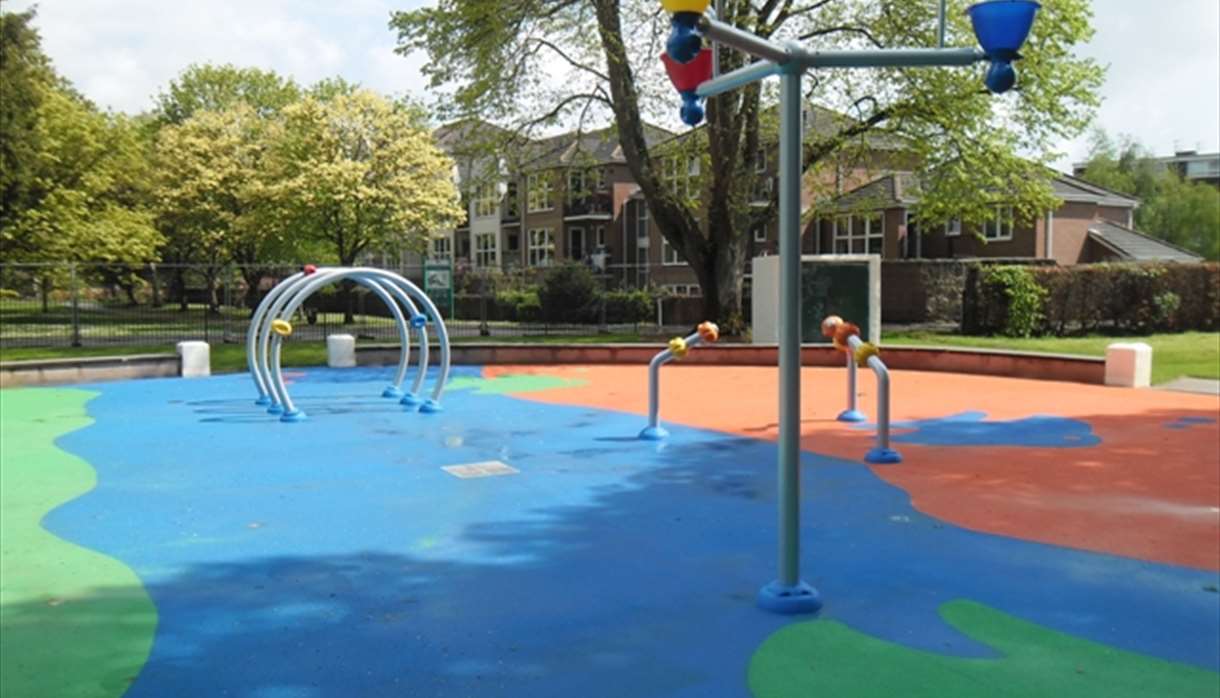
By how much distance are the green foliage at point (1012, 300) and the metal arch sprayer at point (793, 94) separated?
20936 millimetres

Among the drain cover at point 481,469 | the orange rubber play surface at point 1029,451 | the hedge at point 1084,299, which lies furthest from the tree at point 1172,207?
the drain cover at point 481,469

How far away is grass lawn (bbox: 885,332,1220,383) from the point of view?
52.3 ft

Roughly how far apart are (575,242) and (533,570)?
48.4 metres

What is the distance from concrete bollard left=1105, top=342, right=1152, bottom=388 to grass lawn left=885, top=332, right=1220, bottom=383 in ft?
2.00

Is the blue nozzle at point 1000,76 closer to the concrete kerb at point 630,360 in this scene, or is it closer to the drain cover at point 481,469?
the drain cover at point 481,469

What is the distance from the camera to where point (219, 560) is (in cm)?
563

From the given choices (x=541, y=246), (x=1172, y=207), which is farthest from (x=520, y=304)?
(x=1172, y=207)

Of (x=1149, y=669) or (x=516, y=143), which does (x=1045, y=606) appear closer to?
(x=1149, y=669)

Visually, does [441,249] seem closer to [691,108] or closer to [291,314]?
[291,314]

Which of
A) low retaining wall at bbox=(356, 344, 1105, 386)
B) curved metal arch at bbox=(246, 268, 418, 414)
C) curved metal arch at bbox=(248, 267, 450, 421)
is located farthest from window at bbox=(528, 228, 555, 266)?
curved metal arch at bbox=(246, 268, 418, 414)

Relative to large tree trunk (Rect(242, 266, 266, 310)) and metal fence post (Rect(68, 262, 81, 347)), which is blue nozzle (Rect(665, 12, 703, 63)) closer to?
metal fence post (Rect(68, 262, 81, 347))

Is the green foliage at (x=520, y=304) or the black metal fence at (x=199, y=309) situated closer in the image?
the black metal fence at (x=199, y=309)

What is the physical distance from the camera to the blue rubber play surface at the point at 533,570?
13.3ft

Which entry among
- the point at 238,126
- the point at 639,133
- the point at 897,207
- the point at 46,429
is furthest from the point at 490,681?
the point at 238,126
